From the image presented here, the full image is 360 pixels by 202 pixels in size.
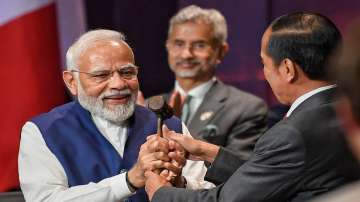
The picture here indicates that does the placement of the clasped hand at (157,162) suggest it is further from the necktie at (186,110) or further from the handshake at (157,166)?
the necktie at (186,110)

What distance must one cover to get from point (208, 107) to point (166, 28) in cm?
123

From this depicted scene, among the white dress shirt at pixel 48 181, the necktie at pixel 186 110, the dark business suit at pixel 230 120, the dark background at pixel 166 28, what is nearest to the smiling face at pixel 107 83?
the white dress shirt at pixel 48 181

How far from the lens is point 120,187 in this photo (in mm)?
2596

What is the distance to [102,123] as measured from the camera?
2861 millimetres

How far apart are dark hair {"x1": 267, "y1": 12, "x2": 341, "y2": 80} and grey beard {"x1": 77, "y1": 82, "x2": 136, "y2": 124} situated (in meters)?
0.63

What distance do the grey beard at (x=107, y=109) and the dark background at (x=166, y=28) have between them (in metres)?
1.93

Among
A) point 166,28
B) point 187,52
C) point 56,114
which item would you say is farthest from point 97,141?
point 166,28

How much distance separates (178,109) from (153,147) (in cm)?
158

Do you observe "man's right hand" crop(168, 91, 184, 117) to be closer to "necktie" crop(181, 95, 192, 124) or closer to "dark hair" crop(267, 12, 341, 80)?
"necktie" crop(181, 95, 192, 124)

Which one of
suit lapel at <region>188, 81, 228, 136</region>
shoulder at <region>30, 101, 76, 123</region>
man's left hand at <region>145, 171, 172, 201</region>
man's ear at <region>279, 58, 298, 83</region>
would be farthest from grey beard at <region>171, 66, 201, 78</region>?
man's ear at <region>279, 58, 298, 83</region>

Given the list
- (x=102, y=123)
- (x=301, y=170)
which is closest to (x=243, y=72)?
(x=102, y=123)

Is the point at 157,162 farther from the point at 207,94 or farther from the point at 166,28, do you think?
the point at 166,28

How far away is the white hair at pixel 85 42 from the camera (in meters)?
2.80

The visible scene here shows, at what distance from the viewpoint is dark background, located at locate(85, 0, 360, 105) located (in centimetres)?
482
